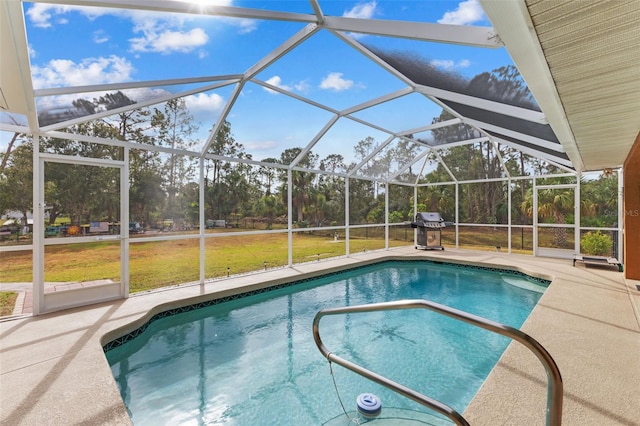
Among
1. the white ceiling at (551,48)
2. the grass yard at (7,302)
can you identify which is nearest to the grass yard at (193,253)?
the grass yard at (7,302)

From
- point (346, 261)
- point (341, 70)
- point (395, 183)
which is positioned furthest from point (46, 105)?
point (395, 183)

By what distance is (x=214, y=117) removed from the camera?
246 inches

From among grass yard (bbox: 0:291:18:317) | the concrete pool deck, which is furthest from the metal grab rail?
grass yard (bbox: 0:291:18:317)

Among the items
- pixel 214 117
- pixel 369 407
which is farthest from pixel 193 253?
pixel 369 407

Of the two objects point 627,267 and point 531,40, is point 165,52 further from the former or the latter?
point 627,267

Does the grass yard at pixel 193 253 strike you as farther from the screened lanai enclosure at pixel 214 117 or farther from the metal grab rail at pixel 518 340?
the metal grab rail at pixel 518 340

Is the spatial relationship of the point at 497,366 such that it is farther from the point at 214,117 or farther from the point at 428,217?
the point at 428,217

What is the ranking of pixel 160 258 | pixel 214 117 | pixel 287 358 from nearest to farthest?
pixel 287 358, pixel 214 117, pixel 160 258

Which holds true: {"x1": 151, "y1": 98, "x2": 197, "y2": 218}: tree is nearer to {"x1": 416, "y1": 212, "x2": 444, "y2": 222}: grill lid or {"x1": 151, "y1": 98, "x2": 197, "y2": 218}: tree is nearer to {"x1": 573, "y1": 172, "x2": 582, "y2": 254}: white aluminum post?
{"x1": 416, "y1": 212, "x2": 444, "y2": 222}: grill lid

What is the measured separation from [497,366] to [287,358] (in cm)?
269

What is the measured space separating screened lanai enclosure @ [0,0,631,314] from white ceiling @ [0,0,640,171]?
0.10 ft

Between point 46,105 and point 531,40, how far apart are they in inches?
241

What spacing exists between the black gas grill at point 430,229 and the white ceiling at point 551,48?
7.20 metres

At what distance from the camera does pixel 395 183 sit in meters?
12.8
